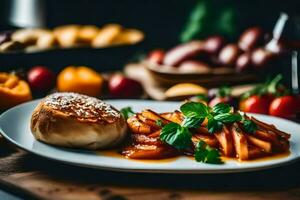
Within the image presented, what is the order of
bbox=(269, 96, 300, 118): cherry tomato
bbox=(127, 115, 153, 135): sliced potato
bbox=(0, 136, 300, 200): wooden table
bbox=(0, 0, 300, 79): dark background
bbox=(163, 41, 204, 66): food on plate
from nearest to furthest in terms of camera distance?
bbox=(0, 136, 300, 200): wooden table, bbox=(127, 115, 153, 135): sliced potato, bbox=(269, 96, 300, 118): cherry tomato, bbox=(163, 41, 204, 66): food on plate, bbox=(0, 0, 300, 79): dark background

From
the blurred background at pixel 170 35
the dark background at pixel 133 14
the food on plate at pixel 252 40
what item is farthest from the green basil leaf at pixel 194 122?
the dark background at pixel 133 14

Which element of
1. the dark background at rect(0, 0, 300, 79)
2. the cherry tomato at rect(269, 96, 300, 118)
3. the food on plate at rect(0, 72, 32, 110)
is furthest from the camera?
the dark background at rect(0, 0, 300, 79)

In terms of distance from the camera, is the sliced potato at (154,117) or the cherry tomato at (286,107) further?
the cherry tomato at (286,107)

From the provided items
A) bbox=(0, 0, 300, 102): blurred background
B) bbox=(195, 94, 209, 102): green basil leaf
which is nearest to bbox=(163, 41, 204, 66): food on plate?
bbox=(0, 0, 300, 102): blurred background

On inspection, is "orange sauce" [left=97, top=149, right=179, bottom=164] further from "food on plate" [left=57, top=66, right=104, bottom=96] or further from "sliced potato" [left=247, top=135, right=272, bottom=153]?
"food on plate" [left=57, top=66, right=104, bottom=96]

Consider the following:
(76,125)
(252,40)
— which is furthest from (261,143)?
(252,40)

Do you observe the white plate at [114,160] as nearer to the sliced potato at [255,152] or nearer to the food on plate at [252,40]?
the sliced potato at [255,152]

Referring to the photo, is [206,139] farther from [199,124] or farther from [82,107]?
[82,107]
